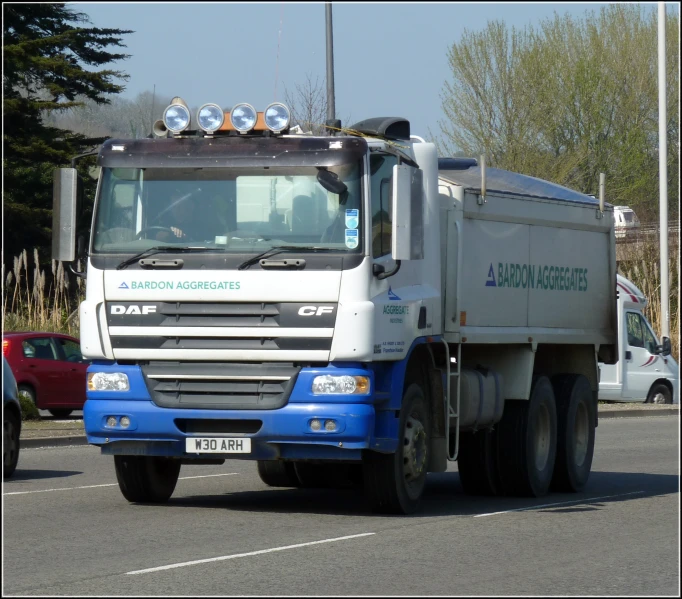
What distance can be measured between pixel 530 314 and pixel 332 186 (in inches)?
145

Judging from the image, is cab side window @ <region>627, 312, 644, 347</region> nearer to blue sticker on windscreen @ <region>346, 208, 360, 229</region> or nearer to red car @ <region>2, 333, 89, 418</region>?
red car @ <region>2, 333, 89, 418</region>

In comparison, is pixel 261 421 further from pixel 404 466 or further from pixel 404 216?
pixel 404 216

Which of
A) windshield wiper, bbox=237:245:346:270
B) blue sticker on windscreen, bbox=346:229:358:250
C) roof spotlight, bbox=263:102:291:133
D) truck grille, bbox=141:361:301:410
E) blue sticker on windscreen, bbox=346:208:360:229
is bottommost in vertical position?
truck grille, bbox=141:361:301:410

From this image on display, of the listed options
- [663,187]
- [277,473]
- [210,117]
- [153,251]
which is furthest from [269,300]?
[663,187]

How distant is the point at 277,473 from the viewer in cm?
1407

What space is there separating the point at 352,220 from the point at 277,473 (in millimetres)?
3889

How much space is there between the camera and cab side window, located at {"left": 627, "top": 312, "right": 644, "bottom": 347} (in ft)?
99.9

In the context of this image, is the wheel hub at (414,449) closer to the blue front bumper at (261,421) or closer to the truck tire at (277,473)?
the blue front bumper at (261,421)

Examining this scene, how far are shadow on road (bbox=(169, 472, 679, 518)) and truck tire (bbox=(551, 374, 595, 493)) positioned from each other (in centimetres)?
19

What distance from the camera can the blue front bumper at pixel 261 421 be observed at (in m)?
10.9

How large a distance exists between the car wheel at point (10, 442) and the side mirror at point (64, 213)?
3.34 metres

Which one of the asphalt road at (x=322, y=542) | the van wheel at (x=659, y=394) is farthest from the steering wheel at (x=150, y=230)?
the van wheel at (x=659, y=394)

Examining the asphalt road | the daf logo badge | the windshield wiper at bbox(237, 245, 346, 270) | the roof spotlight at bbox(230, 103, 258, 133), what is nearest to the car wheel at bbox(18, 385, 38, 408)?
the asphalt road

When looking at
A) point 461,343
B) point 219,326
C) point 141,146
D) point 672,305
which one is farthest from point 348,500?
point 672,305
